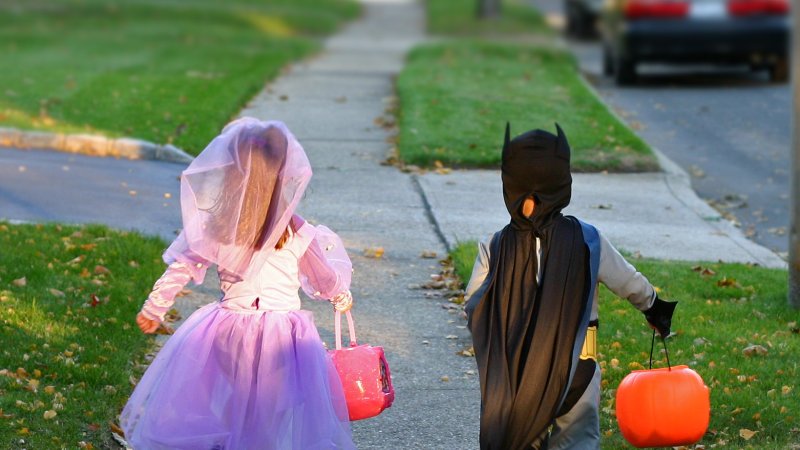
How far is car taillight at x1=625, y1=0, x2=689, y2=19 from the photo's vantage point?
1819 cm

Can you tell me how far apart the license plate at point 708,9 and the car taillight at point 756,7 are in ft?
0.33

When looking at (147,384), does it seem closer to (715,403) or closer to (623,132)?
(715,403)

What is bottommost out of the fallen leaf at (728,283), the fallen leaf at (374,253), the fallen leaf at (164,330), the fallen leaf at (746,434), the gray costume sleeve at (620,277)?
the fallen leaf at (728,283)

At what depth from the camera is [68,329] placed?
6953 millimetres

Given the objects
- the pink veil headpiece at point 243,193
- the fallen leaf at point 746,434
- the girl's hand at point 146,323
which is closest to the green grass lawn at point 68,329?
the girl's hand at point 146,323

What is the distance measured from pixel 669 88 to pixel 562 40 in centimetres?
981

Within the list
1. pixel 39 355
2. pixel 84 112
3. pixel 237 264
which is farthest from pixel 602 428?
pixel 84 112

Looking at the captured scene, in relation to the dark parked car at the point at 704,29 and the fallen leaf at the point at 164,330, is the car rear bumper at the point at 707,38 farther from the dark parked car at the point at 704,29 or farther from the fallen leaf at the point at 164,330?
the fallen leaf at the point at 164,330

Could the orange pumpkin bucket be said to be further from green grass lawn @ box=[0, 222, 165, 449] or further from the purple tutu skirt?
green grass lawn @ box=[0, 222, 165, 449]

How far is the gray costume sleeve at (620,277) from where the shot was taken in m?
4.61

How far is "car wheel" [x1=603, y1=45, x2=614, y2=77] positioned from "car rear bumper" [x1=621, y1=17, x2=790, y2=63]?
2128mm

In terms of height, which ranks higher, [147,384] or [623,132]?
[147,384]

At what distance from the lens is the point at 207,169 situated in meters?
4.87

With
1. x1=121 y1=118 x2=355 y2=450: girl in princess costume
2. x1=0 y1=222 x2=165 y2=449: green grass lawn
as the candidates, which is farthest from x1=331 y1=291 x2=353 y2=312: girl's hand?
x1=0 y1=222 x2=165 y2=449: green grass lawn
